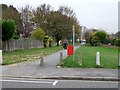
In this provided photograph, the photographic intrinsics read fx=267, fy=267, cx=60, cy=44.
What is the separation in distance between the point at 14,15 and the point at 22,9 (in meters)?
4.58

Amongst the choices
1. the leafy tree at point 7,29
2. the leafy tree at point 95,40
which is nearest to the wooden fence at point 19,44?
the leafy tree at point 7,29

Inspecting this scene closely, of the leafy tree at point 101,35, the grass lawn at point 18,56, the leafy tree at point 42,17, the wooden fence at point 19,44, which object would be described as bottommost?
the grass lawn at point 18,56

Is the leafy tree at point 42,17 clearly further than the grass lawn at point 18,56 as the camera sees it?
Yes

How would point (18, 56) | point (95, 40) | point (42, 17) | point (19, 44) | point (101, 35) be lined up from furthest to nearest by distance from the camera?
point (101, 35) < point (95, 40) < point (42, 17) < point (19, 44) < point (18, 56)

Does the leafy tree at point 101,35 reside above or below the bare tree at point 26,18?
below

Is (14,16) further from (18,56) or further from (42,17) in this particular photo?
(18,56)

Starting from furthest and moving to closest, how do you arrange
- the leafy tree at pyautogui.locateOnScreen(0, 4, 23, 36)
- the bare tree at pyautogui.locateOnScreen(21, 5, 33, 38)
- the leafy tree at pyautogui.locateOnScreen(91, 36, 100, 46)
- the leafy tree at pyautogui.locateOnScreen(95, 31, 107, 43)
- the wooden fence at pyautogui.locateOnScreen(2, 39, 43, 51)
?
1. the leafy tree at pyautogui.locateOnScreen(95, 31, 107, 43)
2. the leafy tree at pyautogui.locateOnScreen(91, 36, 100, 46)
3. the bare tree at pyautogui.locateOnScreen(21, 5, 33, 38)
4. the leafy tree at pyautogui.locateOnScreen(0, 4, 23, 36)
5. the wooden fence at pyautogui.locateOnScreen(2, 39, 43, 51)

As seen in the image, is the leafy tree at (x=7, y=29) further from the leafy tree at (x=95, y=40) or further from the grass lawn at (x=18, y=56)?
the leafy tree at (x=95, y=40)

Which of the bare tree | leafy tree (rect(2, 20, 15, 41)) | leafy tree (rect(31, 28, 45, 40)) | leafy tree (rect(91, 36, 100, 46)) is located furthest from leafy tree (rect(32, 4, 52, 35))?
leafy tree (rect(2, 20, 15, 41))

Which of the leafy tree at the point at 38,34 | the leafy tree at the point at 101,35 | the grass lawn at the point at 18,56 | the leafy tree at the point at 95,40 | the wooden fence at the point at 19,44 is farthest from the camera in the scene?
the leafy tree at the point at 101,35

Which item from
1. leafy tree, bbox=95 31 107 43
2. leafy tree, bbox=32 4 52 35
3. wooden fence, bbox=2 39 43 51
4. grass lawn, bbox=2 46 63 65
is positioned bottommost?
grass lawn, bbox=2 46 63 65

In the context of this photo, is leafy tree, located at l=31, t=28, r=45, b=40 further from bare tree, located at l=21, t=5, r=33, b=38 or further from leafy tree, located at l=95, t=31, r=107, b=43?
leafy tree, located at l=95, t=31, r=107, b=43

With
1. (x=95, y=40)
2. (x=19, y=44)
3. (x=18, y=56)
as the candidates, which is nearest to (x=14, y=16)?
(x=95, y=40)

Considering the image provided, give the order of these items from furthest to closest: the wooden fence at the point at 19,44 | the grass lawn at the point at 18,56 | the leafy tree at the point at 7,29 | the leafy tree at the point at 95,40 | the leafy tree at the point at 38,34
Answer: the leafy tree at the point at 95,40 < the leafy tree at the point at 38,34 < the wooden fence at the point at 19,44 < the leafy tree at the point at 7,29 < the grass lawn at the point at 18,56
